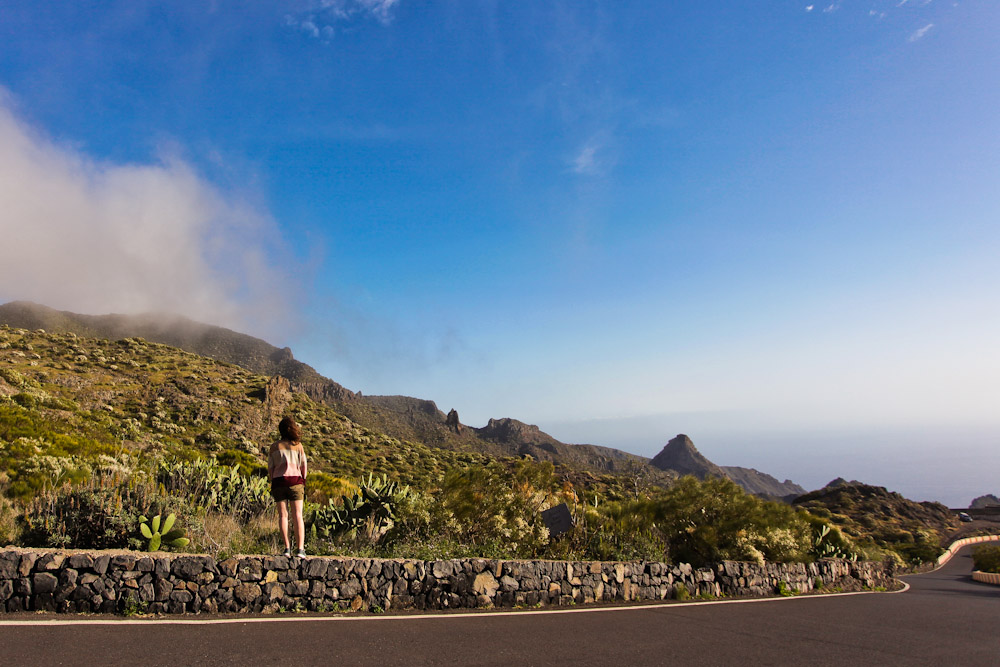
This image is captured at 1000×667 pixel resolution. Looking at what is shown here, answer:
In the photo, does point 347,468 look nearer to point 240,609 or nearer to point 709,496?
point 709,496

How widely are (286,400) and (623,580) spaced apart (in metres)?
43.2

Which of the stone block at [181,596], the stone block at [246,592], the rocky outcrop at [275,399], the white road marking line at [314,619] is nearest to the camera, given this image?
the white road marking line at [314,619]

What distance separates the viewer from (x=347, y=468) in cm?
3369

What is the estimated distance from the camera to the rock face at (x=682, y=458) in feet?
413

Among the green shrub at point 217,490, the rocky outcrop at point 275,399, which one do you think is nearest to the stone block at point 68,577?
the green shrub at point 217,490

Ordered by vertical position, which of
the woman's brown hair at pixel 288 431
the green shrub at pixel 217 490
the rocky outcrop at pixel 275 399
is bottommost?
the green shrub at pixel 217 490

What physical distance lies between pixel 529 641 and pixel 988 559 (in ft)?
117

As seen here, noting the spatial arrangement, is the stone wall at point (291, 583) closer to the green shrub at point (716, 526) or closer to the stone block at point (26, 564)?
the stone block at point (26, 564)

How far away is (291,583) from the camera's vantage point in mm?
7309

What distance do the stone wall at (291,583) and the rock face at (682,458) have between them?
122 metres

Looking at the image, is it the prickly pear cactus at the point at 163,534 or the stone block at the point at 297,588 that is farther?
the prickly pear cactus at the point at 163,534

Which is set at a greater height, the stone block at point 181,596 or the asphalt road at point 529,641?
the stone block at point 181,596

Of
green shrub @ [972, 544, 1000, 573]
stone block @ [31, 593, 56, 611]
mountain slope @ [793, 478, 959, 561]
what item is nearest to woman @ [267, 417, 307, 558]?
stone block @ [31, 593, 56, 611]

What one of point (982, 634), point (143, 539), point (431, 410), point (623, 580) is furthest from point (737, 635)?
point (431, 410)
